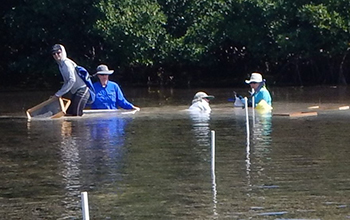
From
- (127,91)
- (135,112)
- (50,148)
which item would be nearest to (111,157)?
(50,148)

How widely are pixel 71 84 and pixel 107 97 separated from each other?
3.77 ft

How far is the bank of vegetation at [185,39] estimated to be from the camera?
32844 millimetres

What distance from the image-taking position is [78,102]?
2048 centimetres

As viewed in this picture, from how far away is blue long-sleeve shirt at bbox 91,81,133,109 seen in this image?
69.1 ft

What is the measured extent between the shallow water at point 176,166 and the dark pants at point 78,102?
319mm

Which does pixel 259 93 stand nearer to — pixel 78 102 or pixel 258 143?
pixel 78 102

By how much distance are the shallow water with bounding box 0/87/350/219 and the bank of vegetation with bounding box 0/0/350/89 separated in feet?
38.6

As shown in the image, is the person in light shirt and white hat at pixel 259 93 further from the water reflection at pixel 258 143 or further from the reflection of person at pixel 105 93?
the reflection of person at pixel 105 93

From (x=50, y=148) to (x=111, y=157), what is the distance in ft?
5.37

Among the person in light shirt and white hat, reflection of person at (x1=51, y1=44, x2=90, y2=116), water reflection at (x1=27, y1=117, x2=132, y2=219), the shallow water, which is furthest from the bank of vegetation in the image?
water reflection at (x1=27, y1=117, x2=132, y2=219)

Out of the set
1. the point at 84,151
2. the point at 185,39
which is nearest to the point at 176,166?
the point at 84,151

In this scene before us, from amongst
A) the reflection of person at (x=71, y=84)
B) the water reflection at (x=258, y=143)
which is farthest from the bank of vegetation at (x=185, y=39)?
the reflection of person at (x=71, y=84)

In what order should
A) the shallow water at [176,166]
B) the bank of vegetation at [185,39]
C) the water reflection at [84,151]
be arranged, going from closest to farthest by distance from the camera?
1. the shallow water at [176,166]
2. the water reflection at [84,151]
3. the bank of vegetation at [185,39]

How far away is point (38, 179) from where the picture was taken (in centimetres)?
1238
